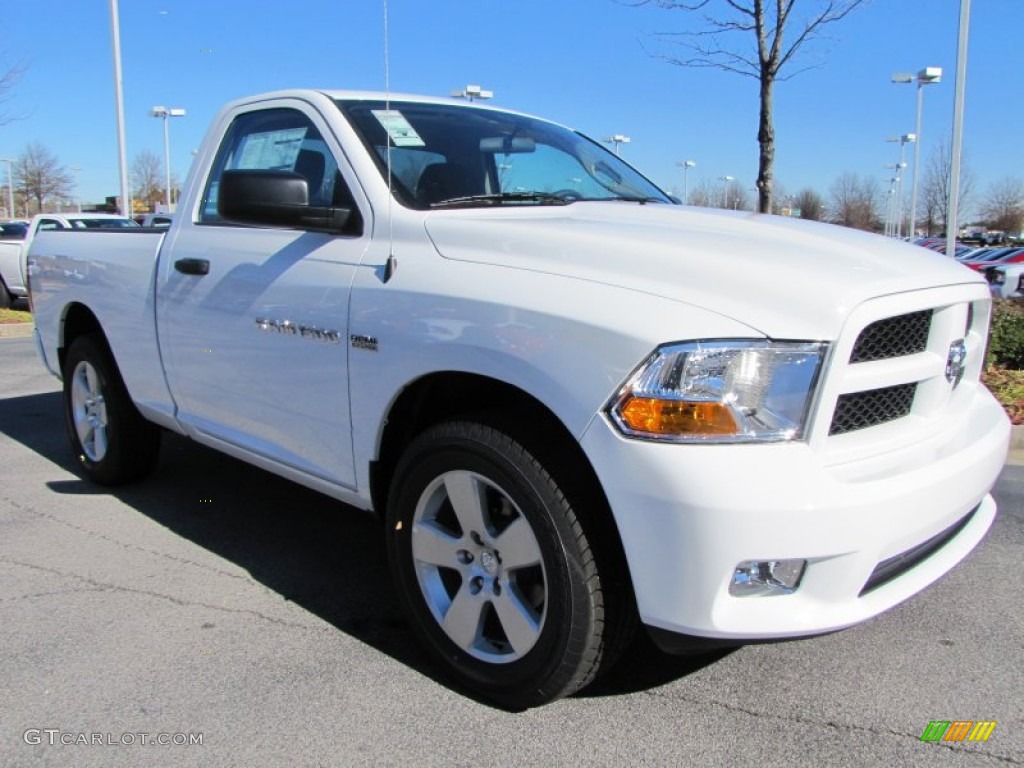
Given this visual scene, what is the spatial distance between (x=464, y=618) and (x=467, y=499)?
1.29ft

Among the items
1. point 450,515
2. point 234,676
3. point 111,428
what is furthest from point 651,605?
point 111,428

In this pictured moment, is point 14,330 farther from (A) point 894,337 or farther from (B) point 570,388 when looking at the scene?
(A) point 894,337

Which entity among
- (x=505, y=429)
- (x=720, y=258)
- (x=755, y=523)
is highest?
(x=720, y=258)

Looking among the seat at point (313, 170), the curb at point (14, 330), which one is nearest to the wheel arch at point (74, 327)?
the seat at point (313, 170)

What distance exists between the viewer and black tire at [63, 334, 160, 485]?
4668 millimetres

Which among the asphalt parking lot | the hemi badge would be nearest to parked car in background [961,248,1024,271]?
the asphalt parking lot

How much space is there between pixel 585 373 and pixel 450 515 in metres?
0.83

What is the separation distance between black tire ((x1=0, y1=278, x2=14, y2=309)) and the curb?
164 inches

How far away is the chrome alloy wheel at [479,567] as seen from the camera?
2574 millimetres

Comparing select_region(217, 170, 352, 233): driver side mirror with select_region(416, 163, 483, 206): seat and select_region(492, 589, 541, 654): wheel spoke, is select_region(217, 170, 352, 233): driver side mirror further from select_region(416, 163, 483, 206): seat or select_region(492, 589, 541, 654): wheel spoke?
select_region(492, 589, 541, 654): wheel spoke

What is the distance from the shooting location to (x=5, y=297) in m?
16.7

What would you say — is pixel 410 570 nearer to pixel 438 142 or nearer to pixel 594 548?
pixel 594 548

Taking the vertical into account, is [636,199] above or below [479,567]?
above

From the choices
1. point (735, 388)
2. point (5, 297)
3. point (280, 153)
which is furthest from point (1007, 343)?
point (5, 297)
